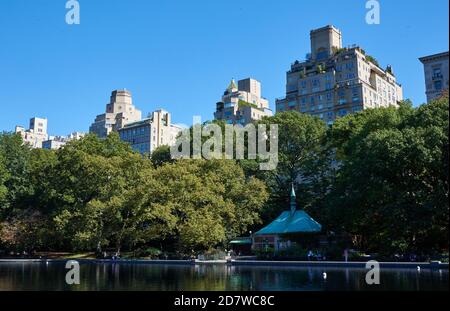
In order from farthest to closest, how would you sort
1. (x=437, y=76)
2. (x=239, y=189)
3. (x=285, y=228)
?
(x=437, y=76) < (x=239, y=189) < (x=285, y=228)

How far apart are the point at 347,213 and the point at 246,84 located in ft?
402

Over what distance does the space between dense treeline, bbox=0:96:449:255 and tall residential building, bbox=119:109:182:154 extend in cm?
6835

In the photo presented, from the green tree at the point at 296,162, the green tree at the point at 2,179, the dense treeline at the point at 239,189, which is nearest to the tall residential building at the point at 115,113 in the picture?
the dense treeline at the point at 239,189

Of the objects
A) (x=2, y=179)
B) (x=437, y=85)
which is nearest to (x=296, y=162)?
(x=437, y=85)

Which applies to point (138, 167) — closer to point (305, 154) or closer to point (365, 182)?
point (305, 154)

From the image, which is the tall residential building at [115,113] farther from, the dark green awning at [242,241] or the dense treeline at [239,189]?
the dark green awning at [242,241]

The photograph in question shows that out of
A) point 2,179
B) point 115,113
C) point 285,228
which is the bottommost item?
point 285,228

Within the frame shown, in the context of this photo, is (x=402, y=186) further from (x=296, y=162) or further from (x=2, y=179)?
(x=2, y=179)

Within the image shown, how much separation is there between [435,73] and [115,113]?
12506 cm

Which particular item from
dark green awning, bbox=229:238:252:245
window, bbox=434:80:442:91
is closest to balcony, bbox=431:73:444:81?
window, bbox=434:80:442:91

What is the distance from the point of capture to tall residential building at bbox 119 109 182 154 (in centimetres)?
14288

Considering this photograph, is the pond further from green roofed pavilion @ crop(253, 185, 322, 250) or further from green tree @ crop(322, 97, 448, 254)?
green roofed pavilion @ crop(253, 185, 322, 250)

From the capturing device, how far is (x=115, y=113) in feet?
600
